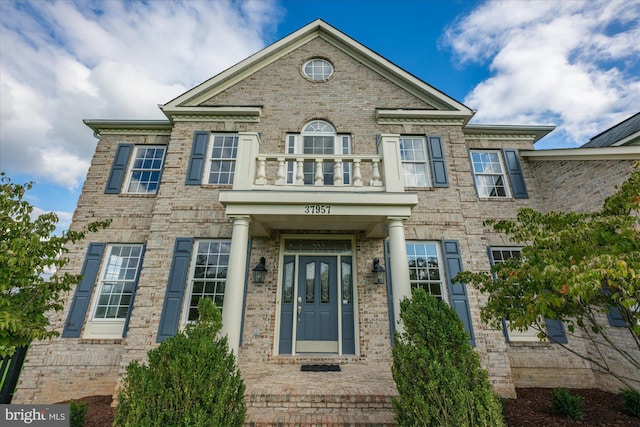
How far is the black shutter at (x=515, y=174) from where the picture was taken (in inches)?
320

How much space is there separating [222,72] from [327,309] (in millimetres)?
7615

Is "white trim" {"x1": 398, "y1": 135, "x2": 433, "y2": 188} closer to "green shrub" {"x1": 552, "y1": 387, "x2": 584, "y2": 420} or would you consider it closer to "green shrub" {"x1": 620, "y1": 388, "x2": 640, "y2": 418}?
"green shrub" {"x1": 552, "y1": 387, "x2": 584, "y2": 420}

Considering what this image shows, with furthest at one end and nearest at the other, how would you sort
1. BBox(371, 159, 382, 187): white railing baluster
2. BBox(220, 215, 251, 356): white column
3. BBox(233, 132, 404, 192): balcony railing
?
BBox(371, 159, 382, 187): white railing baluster
BBox(233, 132, 404, 192): balcony railing
BBox(220, 215, 251, 356): white column

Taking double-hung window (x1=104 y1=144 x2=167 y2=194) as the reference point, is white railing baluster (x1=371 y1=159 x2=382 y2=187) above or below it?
below

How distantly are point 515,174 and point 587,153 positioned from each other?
1635 mm

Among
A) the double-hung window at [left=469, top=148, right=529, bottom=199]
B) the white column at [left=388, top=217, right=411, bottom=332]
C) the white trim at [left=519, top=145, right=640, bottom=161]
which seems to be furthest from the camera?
the double-hung window at [left=469, top=148, right=529, bottom=199]

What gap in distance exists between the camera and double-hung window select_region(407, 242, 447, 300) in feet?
22.6

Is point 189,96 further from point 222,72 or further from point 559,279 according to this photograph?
point 559,279

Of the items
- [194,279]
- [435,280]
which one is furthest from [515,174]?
[194,279]

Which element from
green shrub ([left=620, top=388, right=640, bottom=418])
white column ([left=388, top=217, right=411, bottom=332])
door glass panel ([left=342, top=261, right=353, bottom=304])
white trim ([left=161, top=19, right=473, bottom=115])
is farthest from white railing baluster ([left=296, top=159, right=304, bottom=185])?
green shrub ([left=620, top=388, right=640, bottom=418])

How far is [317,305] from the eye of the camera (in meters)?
6.99

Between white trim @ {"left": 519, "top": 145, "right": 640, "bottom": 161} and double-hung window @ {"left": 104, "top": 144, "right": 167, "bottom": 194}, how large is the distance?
1098 cm

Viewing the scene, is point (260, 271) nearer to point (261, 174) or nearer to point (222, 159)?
point (261, 174)

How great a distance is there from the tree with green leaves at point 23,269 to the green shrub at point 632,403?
9428 millimetres
